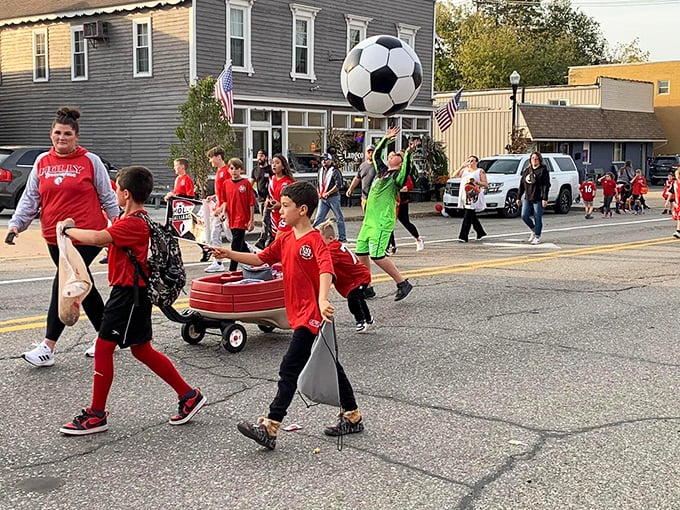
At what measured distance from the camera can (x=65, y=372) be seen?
6.54 meters

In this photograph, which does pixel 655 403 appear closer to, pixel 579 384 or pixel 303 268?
pixel 579 384

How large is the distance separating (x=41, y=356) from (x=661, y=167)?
47.7 meters

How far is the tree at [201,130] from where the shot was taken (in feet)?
70.4

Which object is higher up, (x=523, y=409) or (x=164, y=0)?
(x=164, y=0)

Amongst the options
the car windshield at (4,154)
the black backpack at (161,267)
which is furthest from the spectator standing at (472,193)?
the black backpack at (161,267)

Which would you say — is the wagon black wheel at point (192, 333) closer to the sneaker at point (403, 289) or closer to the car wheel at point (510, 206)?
the sneaker at point (403, 289)

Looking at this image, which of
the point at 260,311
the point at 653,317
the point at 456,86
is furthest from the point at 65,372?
the point at 456,86

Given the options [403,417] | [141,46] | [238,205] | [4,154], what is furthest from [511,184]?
[403,417]

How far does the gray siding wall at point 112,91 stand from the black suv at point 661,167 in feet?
109

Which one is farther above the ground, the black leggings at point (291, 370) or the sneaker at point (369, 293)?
the black leggings at point (291, 370)

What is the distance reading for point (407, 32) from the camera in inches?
1246

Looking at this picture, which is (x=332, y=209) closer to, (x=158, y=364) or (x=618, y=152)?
(x=158, y=364)

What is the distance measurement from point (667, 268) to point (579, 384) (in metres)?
7.55

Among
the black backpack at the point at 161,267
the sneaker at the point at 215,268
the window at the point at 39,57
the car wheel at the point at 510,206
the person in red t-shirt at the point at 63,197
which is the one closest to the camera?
the black backpack at the point at 161,267
